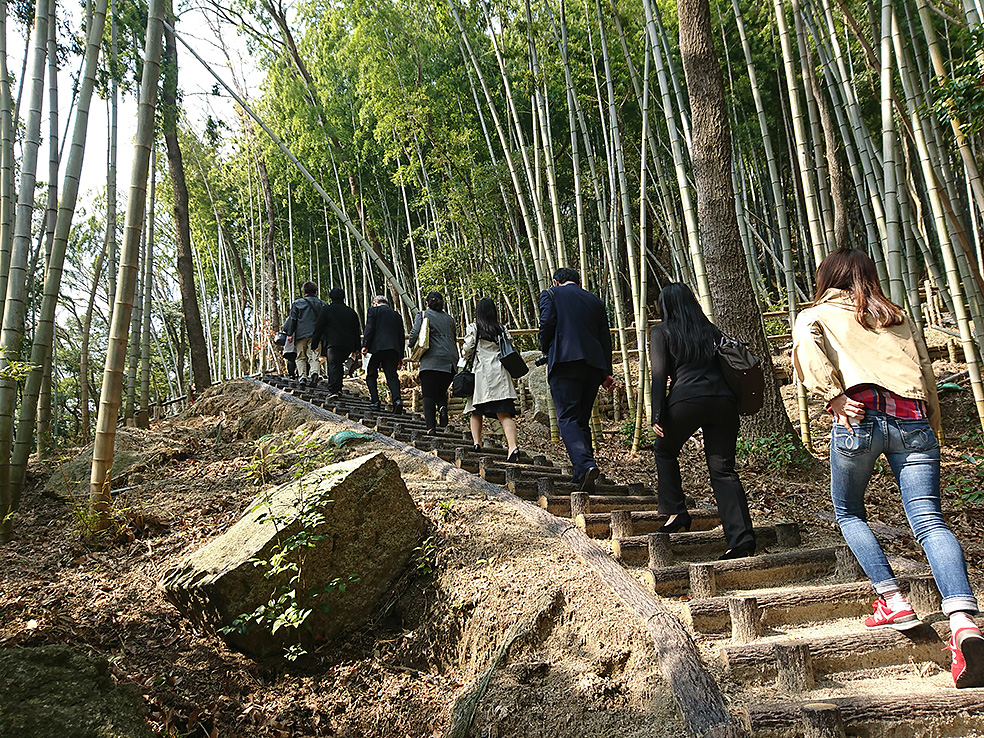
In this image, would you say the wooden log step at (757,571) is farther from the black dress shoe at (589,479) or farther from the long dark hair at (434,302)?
the long dark hair at (434,302)

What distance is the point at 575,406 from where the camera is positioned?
11.9 feet

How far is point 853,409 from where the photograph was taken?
205 centimetres

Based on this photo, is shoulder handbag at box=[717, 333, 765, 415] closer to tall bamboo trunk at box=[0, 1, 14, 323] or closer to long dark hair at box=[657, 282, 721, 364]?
long dark hair at box=[657, 282, 721, 364]

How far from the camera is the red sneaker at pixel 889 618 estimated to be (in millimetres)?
2057

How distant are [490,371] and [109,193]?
4.27 meters

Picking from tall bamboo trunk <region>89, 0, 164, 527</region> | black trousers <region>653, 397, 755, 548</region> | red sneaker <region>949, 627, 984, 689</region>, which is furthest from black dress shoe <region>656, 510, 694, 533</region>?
tall bamboo trunk <region>89, 0, 164, 527</region>

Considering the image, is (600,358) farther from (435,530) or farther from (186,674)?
(186,674)

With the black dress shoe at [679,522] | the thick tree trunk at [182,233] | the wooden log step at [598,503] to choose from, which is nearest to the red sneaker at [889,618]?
the black dress shoe at [679,522]

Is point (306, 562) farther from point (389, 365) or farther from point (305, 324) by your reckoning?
point (305, 324)

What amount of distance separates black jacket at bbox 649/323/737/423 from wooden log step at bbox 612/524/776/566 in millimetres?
507

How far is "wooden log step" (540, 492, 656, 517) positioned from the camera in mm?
3340

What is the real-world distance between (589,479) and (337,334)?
430 centimetres

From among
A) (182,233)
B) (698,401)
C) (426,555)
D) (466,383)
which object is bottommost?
(426,555)

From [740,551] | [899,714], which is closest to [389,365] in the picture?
[740,551]
